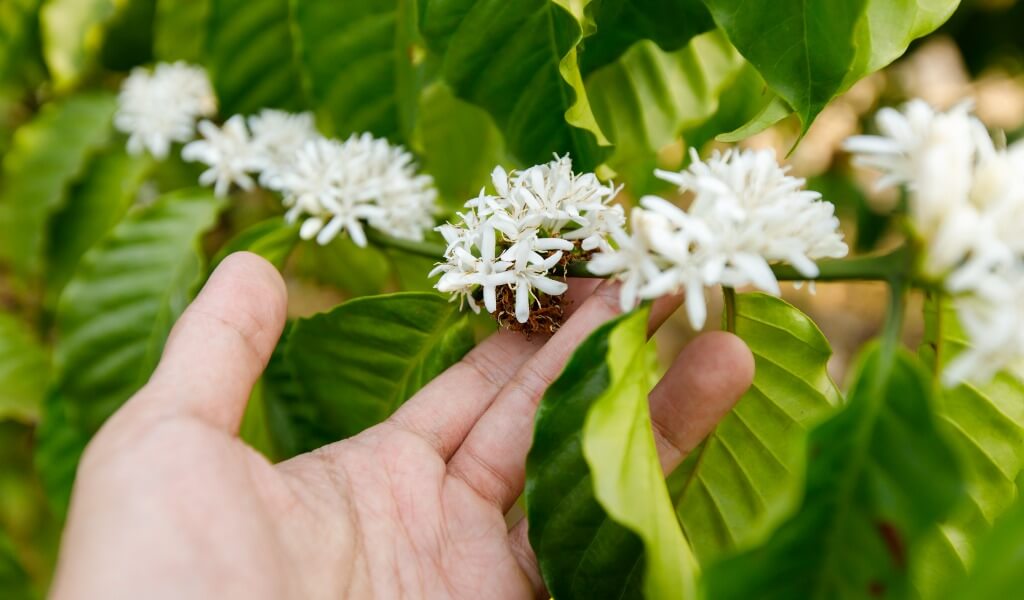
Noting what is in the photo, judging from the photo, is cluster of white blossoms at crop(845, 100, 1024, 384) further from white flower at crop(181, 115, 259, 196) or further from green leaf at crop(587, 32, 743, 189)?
white flower at crop(181, 115, 259, 196)

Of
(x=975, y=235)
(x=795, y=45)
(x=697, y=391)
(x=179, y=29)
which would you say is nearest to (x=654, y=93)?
(x=795, y=45)

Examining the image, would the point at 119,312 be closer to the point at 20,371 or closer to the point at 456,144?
the point at 20,371

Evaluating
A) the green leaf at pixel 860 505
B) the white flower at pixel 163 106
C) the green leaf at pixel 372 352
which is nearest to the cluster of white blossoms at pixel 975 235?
the green leaf at pixel 860 505

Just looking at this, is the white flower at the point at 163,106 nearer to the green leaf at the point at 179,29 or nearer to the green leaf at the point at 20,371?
the green leaf at the point at 179,29

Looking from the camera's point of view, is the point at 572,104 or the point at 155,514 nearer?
the point at 155,514

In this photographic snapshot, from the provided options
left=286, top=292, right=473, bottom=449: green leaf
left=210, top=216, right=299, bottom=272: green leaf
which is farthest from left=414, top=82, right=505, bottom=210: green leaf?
left=286, top=292, right=473, bottom=449: green leaf

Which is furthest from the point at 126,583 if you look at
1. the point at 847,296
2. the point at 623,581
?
the point at 847,296

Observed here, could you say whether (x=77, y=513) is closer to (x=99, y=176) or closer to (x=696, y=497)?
(x=696, y=497)
